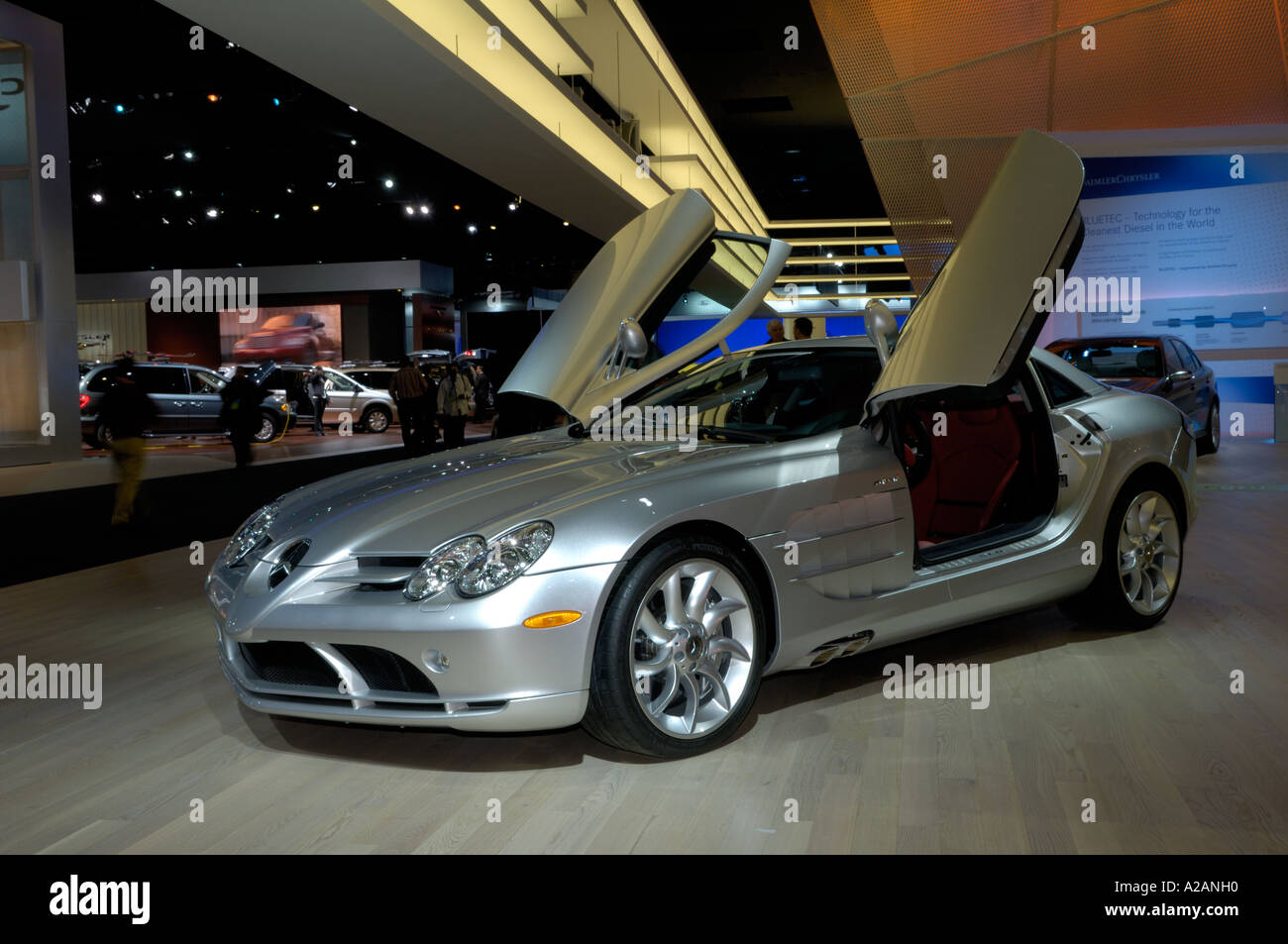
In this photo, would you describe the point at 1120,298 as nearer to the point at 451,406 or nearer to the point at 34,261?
the point at 451,406

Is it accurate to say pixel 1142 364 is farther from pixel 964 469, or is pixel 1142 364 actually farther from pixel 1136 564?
pixel 964 469

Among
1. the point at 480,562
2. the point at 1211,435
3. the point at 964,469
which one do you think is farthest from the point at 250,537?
the point at 1211,435

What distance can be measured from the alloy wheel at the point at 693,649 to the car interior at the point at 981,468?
4.22 ft

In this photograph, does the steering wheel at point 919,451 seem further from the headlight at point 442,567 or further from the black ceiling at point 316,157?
→ the black ceiling at point 316,157

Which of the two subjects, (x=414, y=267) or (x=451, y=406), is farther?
(x=414, y=267)

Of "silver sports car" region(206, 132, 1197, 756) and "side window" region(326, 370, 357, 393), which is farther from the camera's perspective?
"side window" region(326, 370, 357, 393)

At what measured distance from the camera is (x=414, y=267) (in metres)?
32.0

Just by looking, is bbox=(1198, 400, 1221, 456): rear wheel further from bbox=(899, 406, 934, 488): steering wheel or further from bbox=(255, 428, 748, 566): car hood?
bbox=(255, 428, 748, 566): car hood

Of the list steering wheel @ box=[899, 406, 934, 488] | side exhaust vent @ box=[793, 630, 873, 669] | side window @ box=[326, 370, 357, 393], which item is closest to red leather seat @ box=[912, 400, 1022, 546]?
steering wheel @ box=[899, 406, 934, 488]

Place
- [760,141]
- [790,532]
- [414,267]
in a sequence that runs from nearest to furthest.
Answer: [790,532], [760,141], [414,267]

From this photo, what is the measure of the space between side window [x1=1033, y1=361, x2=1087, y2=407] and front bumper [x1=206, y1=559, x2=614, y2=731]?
Result: 8.18 feet

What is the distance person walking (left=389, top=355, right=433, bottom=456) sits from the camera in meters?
16.2
